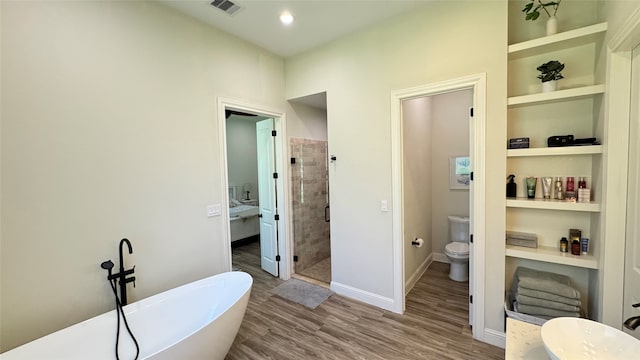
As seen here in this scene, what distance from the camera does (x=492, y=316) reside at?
7.34ft

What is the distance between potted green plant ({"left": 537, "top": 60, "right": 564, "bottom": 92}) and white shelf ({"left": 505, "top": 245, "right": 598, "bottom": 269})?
51.0 inches

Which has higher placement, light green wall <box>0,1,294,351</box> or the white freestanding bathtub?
light green wall <box>0,1,294,351</box>

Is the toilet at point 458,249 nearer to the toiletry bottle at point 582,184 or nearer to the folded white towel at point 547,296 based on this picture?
the folded white towel at point 547,296

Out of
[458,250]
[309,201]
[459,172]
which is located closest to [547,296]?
[458,250]

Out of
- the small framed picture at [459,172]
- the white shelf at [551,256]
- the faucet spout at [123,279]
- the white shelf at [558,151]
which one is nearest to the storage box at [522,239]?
the white shelf at [551,256]

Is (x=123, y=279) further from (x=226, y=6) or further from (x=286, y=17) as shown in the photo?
(x=286, y=17)

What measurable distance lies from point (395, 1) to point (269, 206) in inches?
112

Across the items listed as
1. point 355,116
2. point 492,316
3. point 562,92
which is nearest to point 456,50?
point 562,92

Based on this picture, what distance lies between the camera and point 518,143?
2.13m

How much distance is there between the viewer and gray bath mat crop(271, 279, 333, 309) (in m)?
3.06

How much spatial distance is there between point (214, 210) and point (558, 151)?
3.09 metres

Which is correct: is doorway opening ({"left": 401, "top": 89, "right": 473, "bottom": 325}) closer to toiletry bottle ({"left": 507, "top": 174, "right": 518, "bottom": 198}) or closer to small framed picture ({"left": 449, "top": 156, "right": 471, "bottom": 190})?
small framed picture ({"left": 449, "top": 156, "right": 471, "bottom": 190})

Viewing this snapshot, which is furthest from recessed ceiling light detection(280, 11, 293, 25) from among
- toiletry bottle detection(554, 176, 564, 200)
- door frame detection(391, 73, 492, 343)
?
toiletry bottle detection(554, 176, 564, 200)

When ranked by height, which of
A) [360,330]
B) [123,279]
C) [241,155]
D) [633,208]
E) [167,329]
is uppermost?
[241,155]
